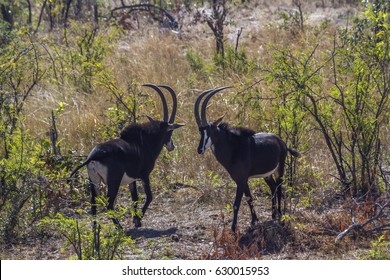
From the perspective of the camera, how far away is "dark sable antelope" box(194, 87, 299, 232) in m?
9.14

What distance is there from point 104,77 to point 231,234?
353 cm

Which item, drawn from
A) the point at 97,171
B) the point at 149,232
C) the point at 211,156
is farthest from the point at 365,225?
the point at 211,156

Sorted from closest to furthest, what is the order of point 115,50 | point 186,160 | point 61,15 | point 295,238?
point 295,238
point 186,160
point 115,50
point 61,15

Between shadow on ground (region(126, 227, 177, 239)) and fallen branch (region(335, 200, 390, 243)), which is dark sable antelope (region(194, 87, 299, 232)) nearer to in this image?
shadow on ground (region(126, 227, 177, 239))

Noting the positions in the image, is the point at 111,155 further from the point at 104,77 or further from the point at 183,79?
the point at 183,79

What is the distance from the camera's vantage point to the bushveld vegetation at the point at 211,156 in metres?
8.48

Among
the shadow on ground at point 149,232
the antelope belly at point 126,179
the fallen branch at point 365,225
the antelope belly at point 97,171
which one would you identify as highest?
the antelope belly at point 97,171

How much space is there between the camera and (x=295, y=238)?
8.59 meters

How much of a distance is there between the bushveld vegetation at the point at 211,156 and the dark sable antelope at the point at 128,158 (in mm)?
374

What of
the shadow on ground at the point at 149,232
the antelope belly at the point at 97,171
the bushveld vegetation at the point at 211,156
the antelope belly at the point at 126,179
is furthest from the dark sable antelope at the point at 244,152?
the antelope belly at the point at 97,171

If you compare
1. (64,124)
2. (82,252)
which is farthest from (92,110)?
(82,252)

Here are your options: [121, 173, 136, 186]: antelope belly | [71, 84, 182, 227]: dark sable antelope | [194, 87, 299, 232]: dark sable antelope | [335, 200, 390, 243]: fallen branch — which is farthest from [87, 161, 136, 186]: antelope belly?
[335, 200, 390, 243]: fallen branch

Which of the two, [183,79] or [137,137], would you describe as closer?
[137,137]

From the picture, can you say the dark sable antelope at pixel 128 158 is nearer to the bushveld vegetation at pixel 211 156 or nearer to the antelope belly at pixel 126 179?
the antelope belly at pixel 126 179
